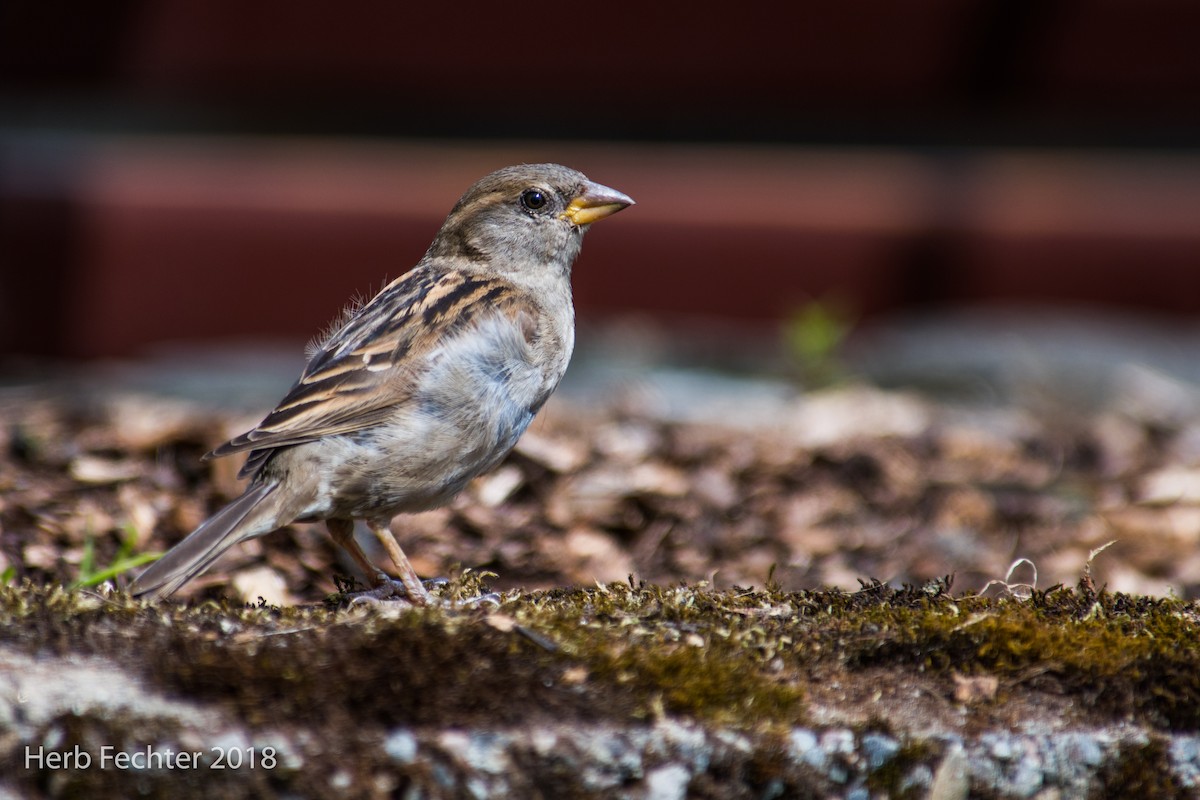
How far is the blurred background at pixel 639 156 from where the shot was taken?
8891 millimetres

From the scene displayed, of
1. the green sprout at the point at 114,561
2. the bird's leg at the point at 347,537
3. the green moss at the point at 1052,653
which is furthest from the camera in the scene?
the bird's leg at the point at 347,537

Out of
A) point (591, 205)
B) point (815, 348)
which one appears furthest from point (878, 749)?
point (815, 348)

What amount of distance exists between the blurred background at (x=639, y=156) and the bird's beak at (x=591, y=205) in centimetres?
442

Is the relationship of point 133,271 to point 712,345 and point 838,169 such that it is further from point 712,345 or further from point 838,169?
point 838,169

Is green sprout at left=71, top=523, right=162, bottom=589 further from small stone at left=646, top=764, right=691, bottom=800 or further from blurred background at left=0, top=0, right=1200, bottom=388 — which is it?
blurred background at left=0, top=0, right=1200, bottom=388

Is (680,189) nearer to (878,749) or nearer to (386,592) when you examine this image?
(386,592)

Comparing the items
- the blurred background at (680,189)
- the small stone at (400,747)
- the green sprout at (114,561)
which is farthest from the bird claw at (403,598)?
the blurred background at (680,189)

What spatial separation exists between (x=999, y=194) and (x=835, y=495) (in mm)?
4475

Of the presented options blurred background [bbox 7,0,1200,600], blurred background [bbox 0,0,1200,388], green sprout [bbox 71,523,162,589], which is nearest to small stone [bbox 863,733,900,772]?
green sprout [bbox 71,523,162,589]

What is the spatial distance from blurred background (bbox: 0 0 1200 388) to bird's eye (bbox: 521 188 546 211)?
4557 millimetres

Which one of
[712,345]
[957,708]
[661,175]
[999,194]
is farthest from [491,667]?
[999,194]

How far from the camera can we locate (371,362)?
3.88 m

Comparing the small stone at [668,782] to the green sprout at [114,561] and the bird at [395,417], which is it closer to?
the bird at [395,417]

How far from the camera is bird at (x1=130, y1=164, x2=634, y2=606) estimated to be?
364 cm
